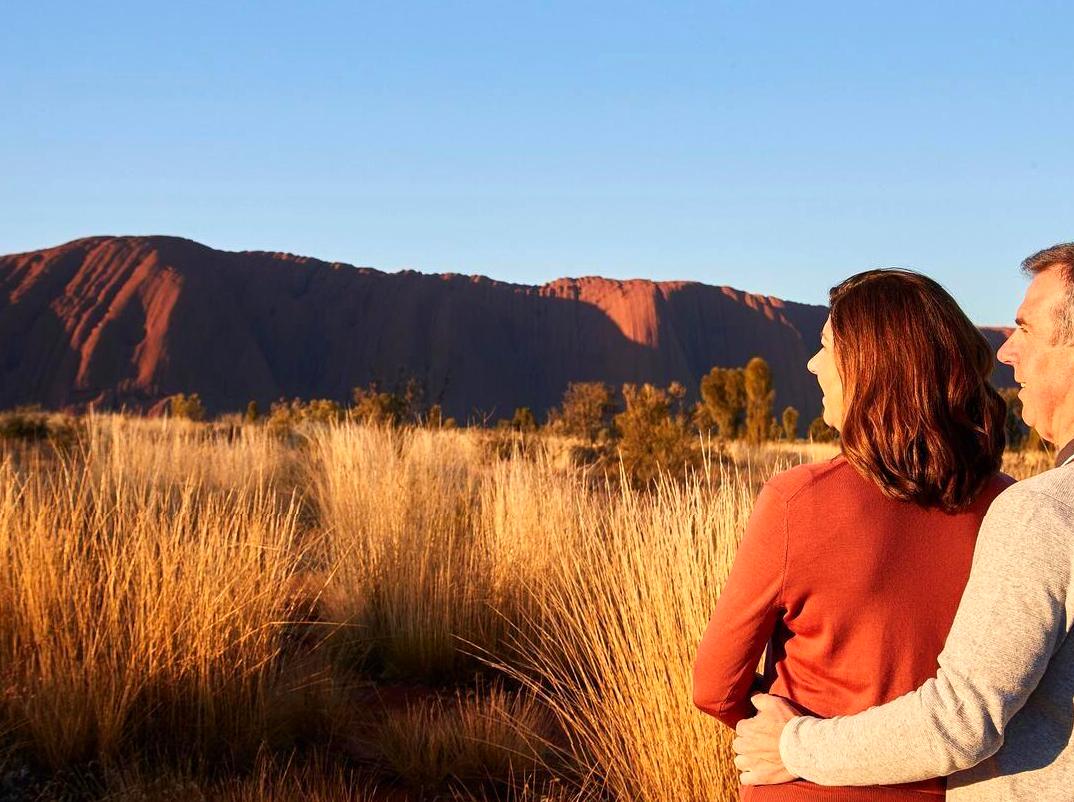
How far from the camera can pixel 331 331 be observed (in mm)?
76375

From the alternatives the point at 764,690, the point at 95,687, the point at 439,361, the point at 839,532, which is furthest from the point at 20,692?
the point at 439,361

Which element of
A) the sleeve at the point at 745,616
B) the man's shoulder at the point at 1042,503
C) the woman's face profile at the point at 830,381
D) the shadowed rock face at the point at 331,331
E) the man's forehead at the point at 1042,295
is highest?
the shadowed rock face at the point at 331,331

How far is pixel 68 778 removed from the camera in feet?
11.5

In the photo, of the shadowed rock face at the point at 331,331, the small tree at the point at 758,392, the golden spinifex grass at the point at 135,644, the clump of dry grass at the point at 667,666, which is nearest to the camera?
the clump of dry grass at the point at 667,666

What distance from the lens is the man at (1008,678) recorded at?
1.35m

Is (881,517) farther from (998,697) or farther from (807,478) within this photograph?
(998,697)

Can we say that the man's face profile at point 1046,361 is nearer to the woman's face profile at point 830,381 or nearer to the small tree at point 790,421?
the woman's face profile at point 830,381

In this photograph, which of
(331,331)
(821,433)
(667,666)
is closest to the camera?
(667,666)

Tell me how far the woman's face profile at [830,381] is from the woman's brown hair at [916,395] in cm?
3

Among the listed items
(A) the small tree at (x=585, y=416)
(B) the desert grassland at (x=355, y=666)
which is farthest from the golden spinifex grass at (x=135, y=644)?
(A) the small tree at (x=585, y=416)

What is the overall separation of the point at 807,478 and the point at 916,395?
0.22 m

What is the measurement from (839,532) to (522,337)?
79.9 m

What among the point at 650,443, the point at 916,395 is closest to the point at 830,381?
the point at 916,395

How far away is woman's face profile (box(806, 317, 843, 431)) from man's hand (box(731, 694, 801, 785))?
1.56 feet
